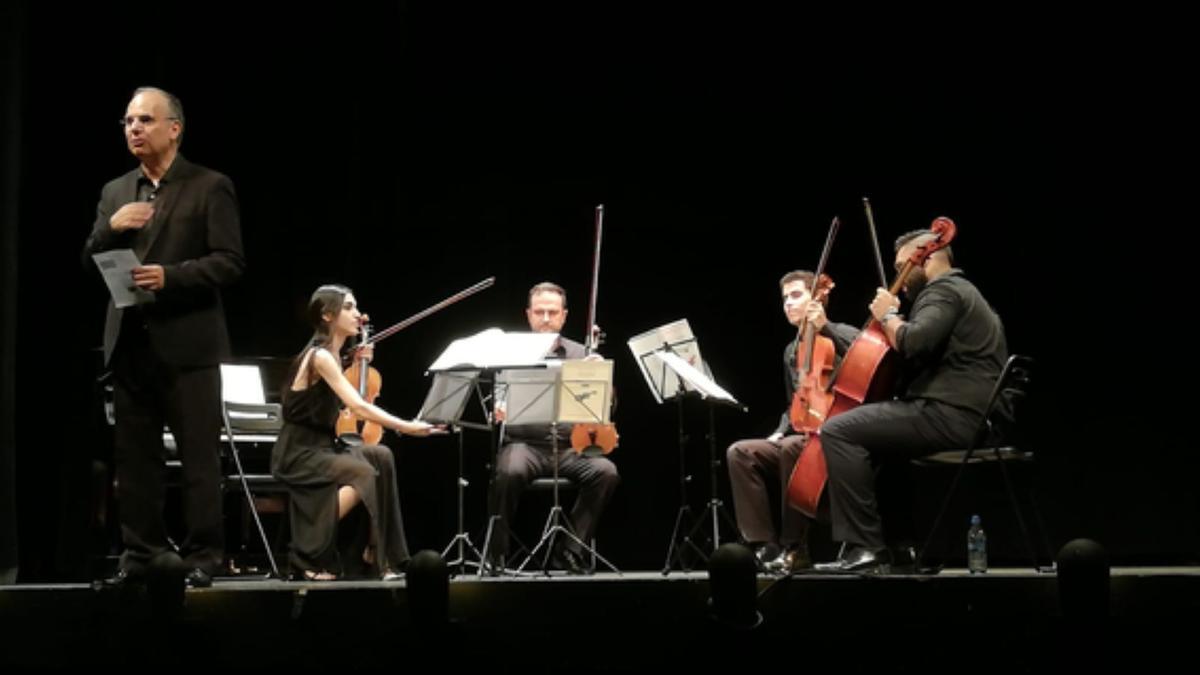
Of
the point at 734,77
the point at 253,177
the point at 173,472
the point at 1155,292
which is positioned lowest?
the point at 173,472

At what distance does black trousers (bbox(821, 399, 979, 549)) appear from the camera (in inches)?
183

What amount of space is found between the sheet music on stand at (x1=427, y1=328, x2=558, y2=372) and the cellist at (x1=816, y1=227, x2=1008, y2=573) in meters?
1.06

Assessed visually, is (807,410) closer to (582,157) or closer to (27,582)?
(582,157)

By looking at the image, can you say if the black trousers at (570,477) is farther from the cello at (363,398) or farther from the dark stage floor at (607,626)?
the dark stage floor at (607,626)

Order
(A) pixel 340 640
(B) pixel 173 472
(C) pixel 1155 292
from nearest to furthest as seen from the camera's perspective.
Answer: (A) pixel 340 640 → (B) pixel 173 472 → (C) pixel 1155 292

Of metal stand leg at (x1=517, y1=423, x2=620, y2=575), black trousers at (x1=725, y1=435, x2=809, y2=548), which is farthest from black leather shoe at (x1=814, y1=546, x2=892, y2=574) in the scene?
metal stand leg at (x1=517, y1=423, x2=620, y2=575)

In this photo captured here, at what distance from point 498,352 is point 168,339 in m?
1.36

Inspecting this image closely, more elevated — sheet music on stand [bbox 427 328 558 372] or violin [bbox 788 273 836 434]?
sheet music on stand [bbox 427 328 558 372]

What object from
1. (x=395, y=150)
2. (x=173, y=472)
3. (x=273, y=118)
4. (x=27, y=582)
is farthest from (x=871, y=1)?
(x=27, y=582)

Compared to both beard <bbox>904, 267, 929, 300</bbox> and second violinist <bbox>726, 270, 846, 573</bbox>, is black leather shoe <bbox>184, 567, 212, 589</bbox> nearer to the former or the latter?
second violinist <bbox>726, 270, 846, 573</bbox>

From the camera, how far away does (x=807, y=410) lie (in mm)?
5234

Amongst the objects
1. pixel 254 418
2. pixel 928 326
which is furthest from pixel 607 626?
pixel 254 418

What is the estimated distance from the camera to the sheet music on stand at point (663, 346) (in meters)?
5.64

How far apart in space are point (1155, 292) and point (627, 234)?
2557mm
